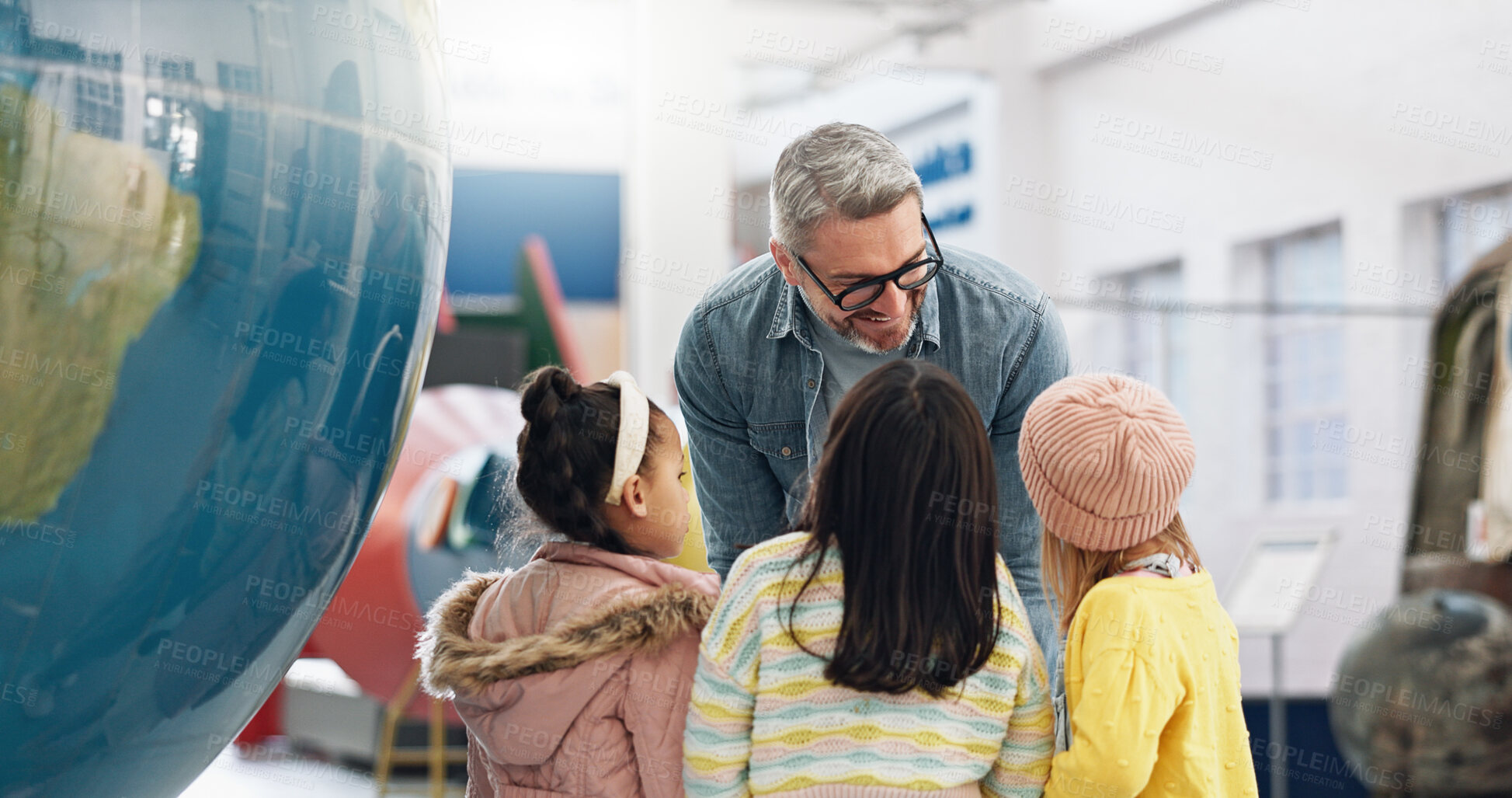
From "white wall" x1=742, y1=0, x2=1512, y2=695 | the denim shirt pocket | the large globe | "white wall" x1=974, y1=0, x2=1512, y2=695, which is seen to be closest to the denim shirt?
the denim shirt pocket

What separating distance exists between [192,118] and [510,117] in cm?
783

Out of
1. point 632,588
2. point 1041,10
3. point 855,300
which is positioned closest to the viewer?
point 632,588

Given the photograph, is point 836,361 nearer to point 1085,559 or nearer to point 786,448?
point 786,448

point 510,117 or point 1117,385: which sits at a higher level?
point 510,117

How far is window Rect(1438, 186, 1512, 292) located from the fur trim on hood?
765cm

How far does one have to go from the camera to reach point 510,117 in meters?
9.00

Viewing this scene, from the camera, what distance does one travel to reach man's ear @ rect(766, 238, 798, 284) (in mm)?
1900

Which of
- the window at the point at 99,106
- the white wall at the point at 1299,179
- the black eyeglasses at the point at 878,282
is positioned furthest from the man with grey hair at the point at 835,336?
the white wall at the point at 1299,179

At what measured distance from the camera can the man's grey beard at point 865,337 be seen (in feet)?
6.23

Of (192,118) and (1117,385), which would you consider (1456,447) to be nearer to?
(1117,385)

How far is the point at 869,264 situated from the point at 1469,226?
7784mm

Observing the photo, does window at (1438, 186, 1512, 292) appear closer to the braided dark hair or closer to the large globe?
the braided dark hair

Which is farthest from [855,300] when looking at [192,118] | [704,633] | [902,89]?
[902,89]

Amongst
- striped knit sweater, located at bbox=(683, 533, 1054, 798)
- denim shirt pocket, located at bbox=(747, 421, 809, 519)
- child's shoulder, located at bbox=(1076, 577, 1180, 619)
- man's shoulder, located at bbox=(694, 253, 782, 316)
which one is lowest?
striped knit sweater, located at bbox=(683, 533, 1054, 798)
